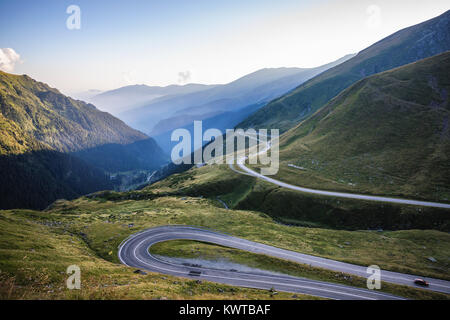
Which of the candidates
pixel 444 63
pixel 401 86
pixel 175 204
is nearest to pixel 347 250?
pixel 175 204

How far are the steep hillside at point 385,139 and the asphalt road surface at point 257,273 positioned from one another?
48310 mm

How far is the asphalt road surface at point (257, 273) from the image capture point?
3731cm

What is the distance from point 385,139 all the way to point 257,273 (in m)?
110

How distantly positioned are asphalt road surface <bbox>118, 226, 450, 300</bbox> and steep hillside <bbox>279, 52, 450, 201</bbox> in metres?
48.3

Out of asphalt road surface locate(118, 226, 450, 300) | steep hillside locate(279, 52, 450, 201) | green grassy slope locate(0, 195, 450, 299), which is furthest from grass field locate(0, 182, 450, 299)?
steep hillside locate(279, 52, 450, 201)

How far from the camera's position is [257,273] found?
42781 mm

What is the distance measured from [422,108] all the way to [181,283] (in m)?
155

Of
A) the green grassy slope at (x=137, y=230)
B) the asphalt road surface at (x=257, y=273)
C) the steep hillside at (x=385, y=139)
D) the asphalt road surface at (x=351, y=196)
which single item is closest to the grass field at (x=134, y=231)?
the green grassy slope at (x=137, y=230)

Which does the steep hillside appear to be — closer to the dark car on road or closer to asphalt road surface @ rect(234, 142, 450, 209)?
asphalt road surface @ rect(234, 142, 450, 209)

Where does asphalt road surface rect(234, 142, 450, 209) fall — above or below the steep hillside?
below

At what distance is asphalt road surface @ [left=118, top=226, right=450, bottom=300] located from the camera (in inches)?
1469

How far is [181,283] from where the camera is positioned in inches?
1391

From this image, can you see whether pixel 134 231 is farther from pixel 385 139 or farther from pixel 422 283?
pixel 385 139

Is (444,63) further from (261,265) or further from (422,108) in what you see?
(261,265)
